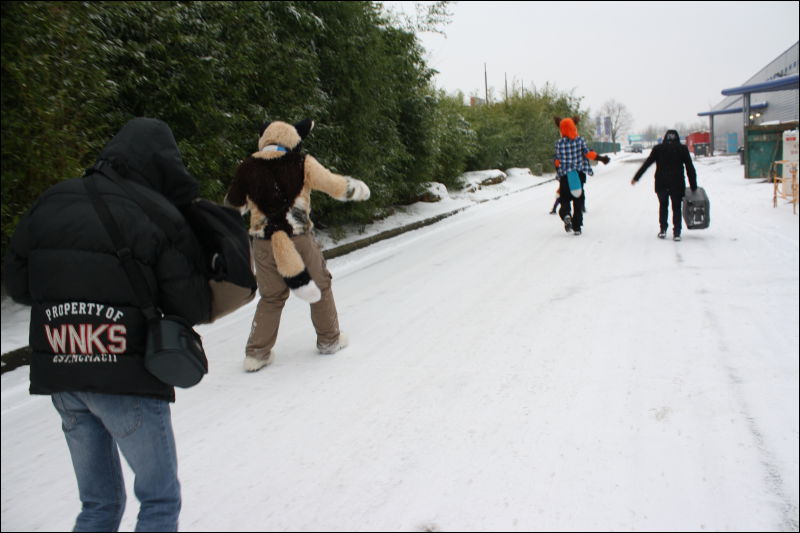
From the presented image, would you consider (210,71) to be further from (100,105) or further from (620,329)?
(620,329)

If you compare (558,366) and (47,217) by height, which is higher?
(47,217)

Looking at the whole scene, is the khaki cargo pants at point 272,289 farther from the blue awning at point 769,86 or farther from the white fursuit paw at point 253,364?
the blue awning at point 769,86

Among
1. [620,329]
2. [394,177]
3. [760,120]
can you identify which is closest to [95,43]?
[620,329]

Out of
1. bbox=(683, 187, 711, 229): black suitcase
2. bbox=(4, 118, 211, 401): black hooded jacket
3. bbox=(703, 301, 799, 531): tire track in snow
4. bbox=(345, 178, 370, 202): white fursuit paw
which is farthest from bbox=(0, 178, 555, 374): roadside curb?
bbox=(683, 187, 711, 229): black suitcase

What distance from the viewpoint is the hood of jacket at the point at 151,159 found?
2020 mm

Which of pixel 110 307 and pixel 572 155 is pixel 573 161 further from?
pixel 110 307

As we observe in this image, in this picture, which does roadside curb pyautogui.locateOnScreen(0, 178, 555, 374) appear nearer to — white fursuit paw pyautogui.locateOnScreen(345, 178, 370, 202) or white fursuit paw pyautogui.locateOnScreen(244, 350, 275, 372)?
white fursuit paw pyautogui.locateOnScreen(244, 350, 275, 372)

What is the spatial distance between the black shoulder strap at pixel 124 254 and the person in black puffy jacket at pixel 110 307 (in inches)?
0.6

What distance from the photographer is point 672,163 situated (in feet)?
30.8

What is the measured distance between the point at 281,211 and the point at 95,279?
242 cm

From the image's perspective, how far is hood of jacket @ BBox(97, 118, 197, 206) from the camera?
2020mm

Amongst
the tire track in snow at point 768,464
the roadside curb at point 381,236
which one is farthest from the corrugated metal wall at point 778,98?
the tire track in snow at point 768,464

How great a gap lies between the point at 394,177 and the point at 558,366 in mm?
9634

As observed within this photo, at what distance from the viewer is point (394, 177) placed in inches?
534
